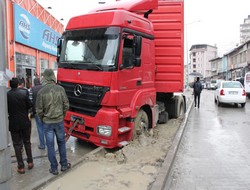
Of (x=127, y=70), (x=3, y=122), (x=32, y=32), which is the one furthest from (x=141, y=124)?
(x=32, y=32)

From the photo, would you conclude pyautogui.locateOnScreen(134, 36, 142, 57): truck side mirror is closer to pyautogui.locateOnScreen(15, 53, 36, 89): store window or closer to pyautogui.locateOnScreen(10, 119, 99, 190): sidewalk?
pyautogui.locateOnScreen(10, 119, 99, 190): sidewalk

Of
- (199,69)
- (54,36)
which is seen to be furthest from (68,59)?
(199,69)

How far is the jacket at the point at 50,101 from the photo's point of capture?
5.02m

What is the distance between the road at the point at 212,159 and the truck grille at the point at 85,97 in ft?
6.97

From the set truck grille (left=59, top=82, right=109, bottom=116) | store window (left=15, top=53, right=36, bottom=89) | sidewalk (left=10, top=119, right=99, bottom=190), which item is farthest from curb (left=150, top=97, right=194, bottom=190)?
store window (left=15, top=53, right=36, bottom=89)

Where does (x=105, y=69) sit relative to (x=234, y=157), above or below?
above

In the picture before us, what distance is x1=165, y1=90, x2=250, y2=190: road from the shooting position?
5.04m

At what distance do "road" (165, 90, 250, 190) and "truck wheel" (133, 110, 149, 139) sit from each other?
1023 millimetres

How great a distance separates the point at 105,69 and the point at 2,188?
3.69 metres

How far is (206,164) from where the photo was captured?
241 inches

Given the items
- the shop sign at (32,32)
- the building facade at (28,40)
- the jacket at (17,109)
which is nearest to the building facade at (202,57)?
the shop sign at (32,32)

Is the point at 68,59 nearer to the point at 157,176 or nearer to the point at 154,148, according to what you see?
the point at 154,148

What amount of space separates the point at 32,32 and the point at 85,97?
10.4 m

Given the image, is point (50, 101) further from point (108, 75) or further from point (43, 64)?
point (43, 64)
